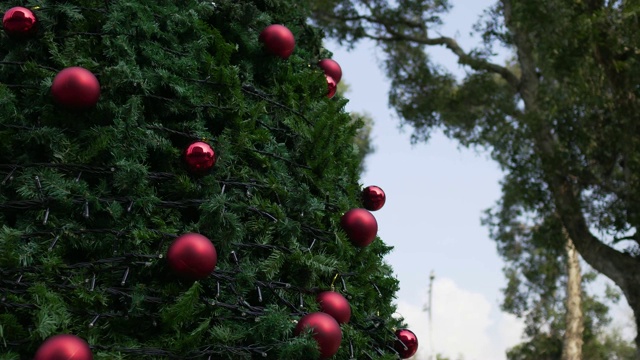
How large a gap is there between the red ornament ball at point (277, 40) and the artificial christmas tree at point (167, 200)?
8 cm

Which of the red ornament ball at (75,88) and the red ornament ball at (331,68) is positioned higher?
the red ornament ball at (331,68)

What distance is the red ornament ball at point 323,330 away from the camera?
2203mm

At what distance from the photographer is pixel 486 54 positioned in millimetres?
12828

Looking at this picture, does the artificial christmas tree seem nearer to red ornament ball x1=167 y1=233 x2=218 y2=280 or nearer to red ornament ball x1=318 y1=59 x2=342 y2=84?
red ornament ball x1=167 y1=233 x2=218 y2=280

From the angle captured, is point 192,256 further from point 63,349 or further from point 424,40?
point 424,40

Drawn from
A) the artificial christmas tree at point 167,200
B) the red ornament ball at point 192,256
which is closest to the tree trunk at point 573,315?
the artificial christmas tree at point 167,200

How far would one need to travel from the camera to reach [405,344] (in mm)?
2760

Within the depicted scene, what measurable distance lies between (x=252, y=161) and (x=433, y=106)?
11.5 metres

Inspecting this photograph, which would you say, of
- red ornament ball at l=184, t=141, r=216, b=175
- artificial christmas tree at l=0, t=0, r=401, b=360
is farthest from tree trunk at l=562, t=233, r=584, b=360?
red ornament ball at l=184, t=141, r=216, b=175

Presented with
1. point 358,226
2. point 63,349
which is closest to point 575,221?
Answer: point 358,226

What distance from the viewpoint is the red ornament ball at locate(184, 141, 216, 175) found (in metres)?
2.30

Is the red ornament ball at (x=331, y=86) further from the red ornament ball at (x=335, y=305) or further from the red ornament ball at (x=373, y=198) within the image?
the red ornament ball at (x=335, y=305)

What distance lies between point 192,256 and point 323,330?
1.63 feet

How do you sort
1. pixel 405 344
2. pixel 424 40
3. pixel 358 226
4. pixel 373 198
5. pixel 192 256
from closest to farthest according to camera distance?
pixel 192 256 < pixel 358 226 < pixel 405 344 < pixel 373 198 < pixel 424 40
